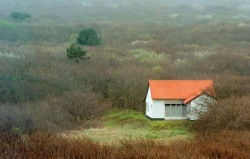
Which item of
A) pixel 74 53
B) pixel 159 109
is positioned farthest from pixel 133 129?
pixel 74 53

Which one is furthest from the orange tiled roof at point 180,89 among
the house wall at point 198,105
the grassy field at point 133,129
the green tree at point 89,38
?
the green tree at point 89,38

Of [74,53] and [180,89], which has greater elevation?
[74,53]

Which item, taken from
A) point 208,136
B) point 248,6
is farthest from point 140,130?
point 248,6

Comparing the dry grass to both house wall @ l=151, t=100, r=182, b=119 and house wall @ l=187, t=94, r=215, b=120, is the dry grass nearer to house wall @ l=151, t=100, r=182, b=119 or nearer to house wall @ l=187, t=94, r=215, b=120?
house wall @ l=187, t=94, r=215, b=120

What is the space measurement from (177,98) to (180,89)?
0.87 metres

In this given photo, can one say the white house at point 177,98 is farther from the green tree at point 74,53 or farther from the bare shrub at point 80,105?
the green tree at point 74,53

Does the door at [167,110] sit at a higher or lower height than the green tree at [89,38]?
lower

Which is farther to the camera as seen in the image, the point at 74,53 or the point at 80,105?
the point at 74,53

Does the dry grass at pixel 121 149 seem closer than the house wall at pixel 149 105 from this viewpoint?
Yes

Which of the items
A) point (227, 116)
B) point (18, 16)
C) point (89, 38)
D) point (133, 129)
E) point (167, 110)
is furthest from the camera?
point (18, 16)

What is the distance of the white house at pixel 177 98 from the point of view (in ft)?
108

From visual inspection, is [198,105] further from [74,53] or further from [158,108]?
[74,53]

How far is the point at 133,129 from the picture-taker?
3244 cm

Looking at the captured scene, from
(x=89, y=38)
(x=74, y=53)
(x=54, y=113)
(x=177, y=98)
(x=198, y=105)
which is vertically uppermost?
(x=89, y=38)
